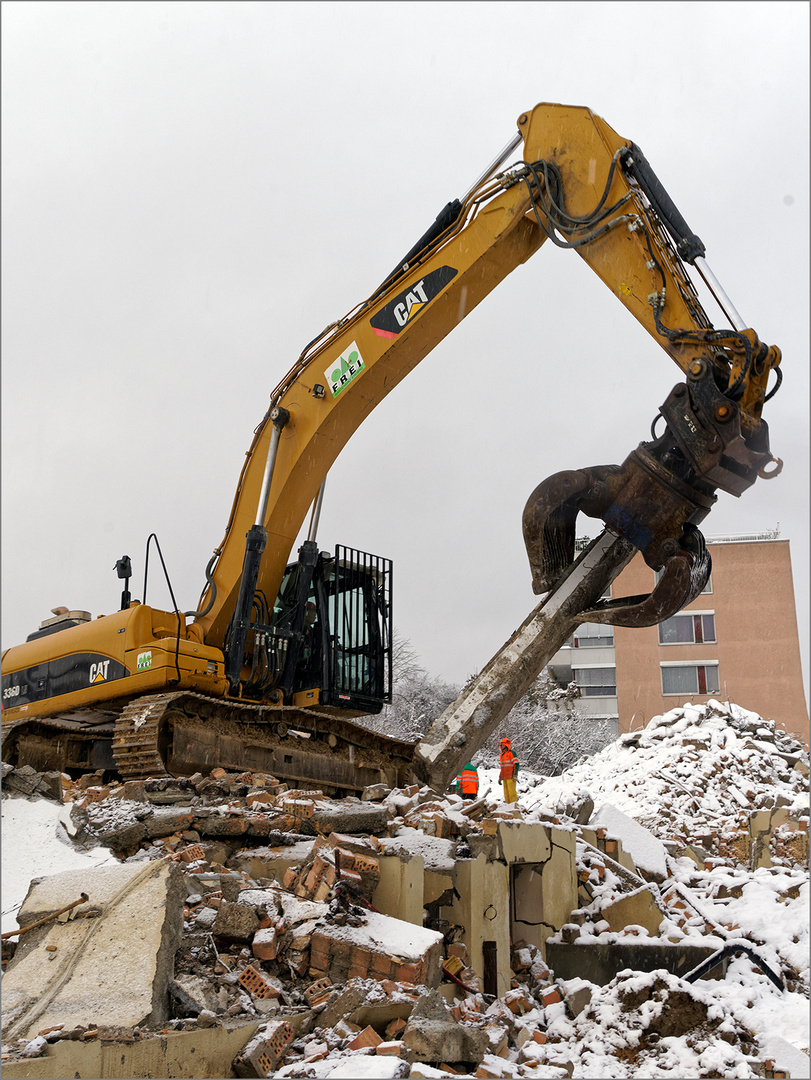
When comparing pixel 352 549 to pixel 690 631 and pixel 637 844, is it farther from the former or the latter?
pixel 690 631

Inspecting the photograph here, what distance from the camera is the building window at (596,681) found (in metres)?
36.2

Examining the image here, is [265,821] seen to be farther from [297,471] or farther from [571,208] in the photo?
[571,208]

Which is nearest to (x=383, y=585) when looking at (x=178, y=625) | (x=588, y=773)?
(x=178, y=625)

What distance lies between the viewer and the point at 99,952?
4.24 metres

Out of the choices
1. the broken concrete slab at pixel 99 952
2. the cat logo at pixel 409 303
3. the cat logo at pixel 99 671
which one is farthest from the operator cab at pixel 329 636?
the broken concrete slab at pixel 99 952

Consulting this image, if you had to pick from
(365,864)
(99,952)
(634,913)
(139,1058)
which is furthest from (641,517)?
(139,1058)

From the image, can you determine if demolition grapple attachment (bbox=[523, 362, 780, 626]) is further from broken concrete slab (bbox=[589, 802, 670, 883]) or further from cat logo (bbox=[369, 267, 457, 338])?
cat logo (bbox=[369, 267, 457, 338])

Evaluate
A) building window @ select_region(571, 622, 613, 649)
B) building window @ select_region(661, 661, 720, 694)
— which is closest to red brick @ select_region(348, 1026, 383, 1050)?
building window @ select_region(661, 661, 720, 694)

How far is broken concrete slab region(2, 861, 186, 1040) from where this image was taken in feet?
12.7

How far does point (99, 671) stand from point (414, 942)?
4.84 meters

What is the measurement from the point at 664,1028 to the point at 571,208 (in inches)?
222

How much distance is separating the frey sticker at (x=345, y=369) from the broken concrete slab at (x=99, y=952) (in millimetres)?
4891

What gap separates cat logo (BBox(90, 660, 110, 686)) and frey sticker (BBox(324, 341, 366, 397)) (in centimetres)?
309

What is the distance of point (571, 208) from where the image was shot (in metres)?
7.57
